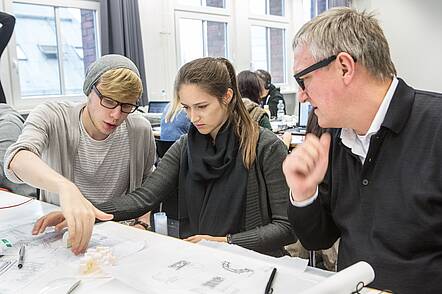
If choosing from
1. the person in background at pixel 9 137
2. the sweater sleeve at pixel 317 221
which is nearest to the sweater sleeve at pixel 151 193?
the person in background at pixel 9 137

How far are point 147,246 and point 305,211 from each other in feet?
1.42

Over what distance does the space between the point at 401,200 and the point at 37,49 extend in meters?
4.14

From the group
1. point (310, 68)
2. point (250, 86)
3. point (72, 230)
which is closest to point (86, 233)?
point (72, 230)

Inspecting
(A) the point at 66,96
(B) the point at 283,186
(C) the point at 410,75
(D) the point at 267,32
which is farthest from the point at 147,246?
(C) the point at 410,75

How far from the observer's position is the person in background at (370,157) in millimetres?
1123

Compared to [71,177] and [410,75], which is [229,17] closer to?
[410,75]

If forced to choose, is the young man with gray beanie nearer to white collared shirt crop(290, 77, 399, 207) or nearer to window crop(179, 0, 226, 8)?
white collared shirt crop(290, 77, 399, 207)

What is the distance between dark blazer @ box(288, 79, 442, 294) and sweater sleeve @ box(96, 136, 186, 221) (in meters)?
0.62

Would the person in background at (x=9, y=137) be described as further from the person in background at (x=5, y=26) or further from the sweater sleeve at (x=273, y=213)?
the person in background at (x=5, y=26)

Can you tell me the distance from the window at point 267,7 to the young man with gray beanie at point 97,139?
5.31 meters

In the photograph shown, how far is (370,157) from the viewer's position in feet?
3.89

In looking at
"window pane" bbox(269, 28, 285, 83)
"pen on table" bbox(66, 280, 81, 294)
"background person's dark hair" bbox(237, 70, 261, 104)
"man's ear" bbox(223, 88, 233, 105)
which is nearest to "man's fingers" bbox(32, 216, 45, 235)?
"pen on table" bbox(66, 280, 81, 294)

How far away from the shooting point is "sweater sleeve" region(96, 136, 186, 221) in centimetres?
160

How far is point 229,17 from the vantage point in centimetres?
636
